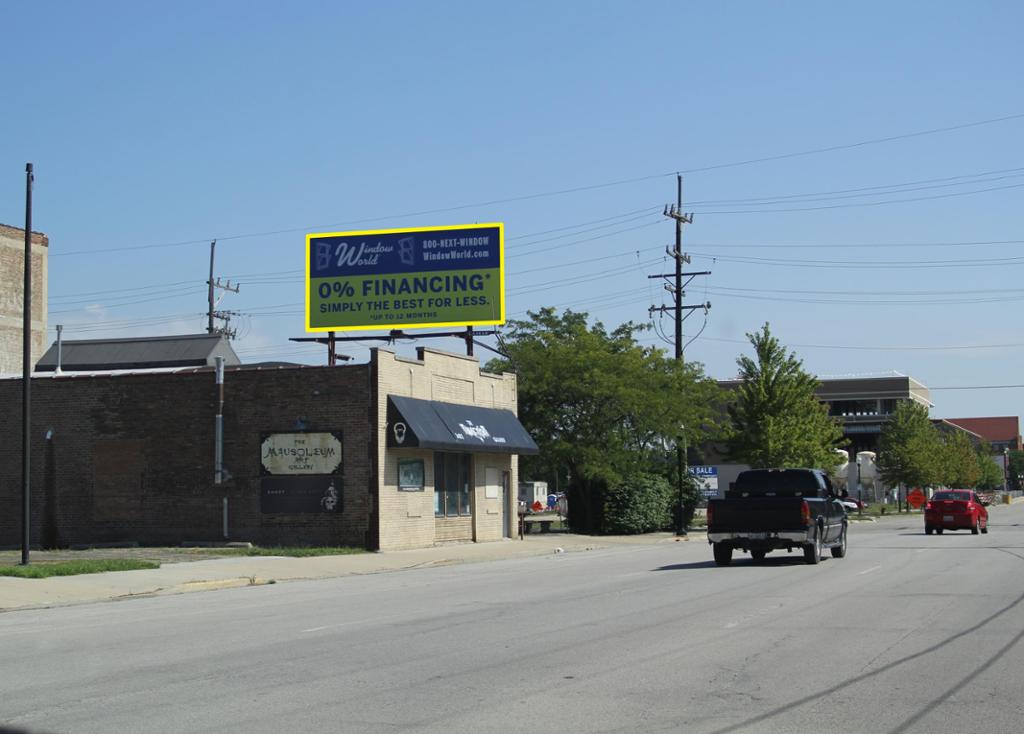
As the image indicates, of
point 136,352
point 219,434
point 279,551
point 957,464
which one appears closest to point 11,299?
point 136,352

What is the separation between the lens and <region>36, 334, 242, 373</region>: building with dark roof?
5675cm

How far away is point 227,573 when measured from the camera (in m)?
24.8

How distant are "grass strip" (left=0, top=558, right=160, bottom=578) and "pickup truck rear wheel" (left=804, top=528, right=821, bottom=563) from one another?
1365 cm

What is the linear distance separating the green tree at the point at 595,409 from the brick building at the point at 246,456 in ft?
30.7

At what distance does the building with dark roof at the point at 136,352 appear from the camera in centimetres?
5675

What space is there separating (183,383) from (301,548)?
642 centimetres

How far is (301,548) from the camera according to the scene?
1257 inches

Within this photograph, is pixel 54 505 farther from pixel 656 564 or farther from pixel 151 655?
pixel 151 655

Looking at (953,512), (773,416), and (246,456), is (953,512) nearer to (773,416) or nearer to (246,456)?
(773,416)

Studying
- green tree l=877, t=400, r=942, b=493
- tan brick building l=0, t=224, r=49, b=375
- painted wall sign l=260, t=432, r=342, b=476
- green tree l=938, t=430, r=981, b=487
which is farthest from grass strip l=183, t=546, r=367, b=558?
green tree l=938, t=430, r=981, b=487

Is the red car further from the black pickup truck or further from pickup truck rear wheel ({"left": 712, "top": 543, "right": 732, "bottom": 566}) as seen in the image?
pickup truck rear wheel ({"left": 712, "top": 543, "right": 732, "bottom": 566})

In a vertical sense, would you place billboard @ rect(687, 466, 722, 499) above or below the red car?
above

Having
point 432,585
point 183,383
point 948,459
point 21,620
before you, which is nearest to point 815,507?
point 432,585

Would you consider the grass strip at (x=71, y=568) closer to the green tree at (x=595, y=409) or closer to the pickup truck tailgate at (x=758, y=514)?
the pickup truck tailgate at (x=758, y=514)
